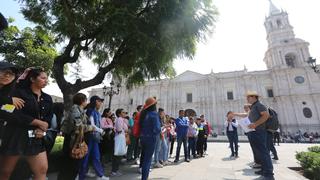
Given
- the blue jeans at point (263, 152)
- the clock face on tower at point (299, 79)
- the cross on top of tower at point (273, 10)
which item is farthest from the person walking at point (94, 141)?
the cross on top of tower at point (273, 10)

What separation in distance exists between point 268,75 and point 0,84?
129ft

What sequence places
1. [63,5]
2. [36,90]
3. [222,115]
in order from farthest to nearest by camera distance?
[222,115] < [63,5] < [36,90]

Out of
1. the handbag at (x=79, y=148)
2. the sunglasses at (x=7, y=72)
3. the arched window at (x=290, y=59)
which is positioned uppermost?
the arched window at (x=290, y=59)

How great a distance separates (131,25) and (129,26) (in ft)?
0.25

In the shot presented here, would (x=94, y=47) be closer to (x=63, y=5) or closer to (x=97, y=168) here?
(x=63, y=5)

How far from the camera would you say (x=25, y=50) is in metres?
13.4

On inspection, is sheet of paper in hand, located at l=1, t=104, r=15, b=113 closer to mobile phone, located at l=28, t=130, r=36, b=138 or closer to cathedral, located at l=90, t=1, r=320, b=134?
mobile phone, located at l=28, t=130, r=36, b=138

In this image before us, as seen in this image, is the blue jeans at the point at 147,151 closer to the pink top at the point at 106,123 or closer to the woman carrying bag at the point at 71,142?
the woman carrying bag at the point at 71,142

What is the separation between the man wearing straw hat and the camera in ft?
13.1

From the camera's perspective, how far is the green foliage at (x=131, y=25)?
20.6 feet

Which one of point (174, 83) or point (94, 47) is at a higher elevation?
point (174, 83)

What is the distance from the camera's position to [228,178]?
4.49 metres

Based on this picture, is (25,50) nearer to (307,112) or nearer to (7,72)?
(7,72)

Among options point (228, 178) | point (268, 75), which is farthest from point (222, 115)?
point (228, 178)
